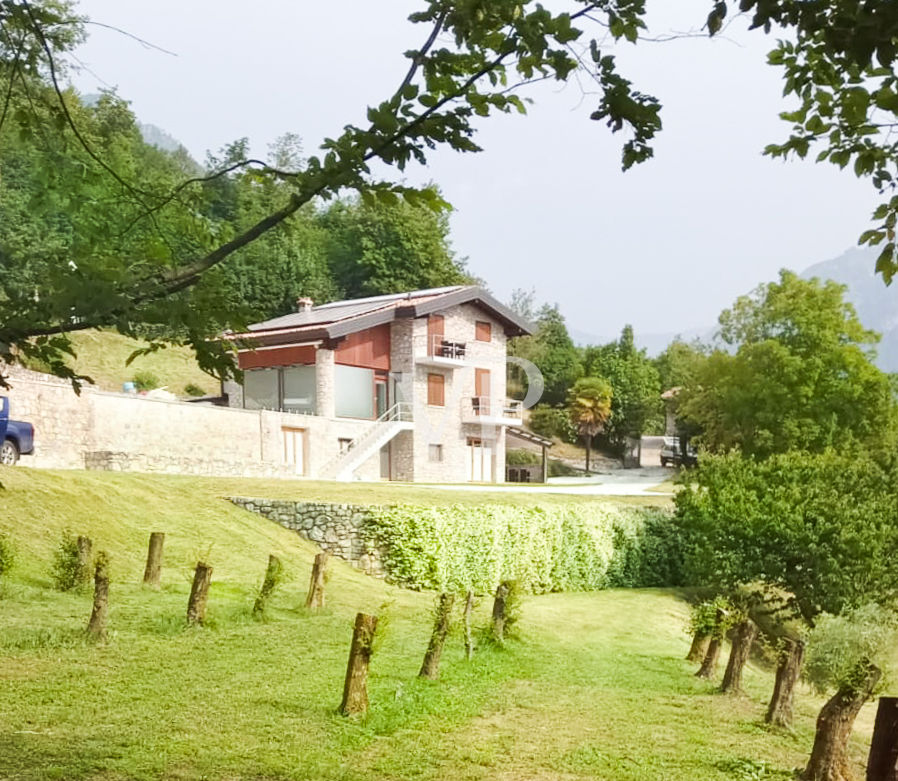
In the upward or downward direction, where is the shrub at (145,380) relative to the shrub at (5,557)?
upward

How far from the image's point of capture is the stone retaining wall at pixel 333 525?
19.9 meters

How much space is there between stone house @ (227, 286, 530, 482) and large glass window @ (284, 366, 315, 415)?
32 mm

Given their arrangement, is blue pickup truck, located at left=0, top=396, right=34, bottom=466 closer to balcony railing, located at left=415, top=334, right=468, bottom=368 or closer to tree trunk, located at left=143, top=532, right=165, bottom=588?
tree trunk, located at left=143, top=532, right=165, bottom=588

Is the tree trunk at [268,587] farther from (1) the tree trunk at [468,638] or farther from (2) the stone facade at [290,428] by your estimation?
(2) the stone facade at [290,428]

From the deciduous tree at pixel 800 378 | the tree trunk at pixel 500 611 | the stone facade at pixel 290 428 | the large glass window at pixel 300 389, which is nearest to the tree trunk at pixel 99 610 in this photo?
the tree trunk at pixel 500 611

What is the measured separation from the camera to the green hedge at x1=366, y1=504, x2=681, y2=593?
19688 millimetres

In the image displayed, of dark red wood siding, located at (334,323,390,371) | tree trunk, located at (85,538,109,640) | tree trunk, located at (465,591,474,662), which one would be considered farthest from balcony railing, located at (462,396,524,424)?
tree trunk, located at (85,538,109,640)

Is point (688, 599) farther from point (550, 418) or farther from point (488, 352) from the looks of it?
point (550, 418)

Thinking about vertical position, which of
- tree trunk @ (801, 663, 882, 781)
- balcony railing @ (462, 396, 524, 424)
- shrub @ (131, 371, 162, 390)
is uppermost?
shrub @ (131, 371, 162, 390)

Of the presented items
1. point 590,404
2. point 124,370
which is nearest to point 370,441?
point 124,370

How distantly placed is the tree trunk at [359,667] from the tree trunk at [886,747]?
4.62 metres

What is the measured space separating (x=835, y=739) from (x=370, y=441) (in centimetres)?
2329

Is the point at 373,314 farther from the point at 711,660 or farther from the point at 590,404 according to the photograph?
the point at 590,404

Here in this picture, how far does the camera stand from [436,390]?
3456cm
